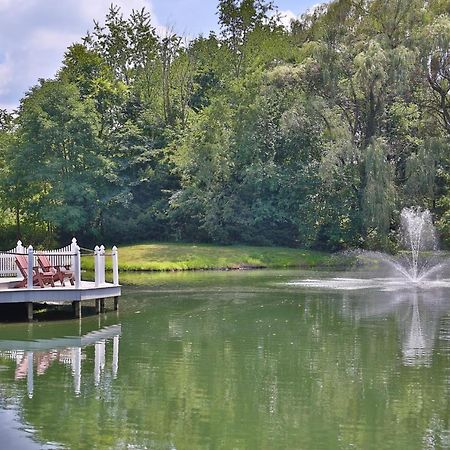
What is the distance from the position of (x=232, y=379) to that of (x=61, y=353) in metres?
4.41

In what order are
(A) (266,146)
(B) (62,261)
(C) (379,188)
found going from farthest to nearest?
(A) (266,146) → (C) (379,188) → (B) (62,261)

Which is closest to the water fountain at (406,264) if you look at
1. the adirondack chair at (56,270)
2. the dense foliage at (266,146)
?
the dense foliage at (266,146)

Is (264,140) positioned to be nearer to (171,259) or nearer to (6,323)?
(171,259)

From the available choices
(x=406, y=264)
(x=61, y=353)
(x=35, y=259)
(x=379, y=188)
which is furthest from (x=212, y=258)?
(x=61, y=353)

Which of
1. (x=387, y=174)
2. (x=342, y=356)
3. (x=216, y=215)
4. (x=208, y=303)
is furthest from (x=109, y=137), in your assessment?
(x=342, y=356)

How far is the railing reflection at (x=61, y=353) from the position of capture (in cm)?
1305

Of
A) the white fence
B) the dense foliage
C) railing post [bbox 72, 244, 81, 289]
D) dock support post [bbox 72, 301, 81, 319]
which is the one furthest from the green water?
the dense foliage

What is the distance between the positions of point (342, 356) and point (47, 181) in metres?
37.9

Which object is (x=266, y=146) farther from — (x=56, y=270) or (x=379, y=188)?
(x=56, y=270)

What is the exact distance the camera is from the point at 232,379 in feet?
40.6

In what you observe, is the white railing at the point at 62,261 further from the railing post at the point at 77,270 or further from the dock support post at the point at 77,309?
the dock support post at the point at 77,309

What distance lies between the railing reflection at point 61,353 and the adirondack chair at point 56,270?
2723mm

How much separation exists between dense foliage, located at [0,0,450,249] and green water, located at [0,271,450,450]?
23464 mm

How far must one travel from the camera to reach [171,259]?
4303cm
